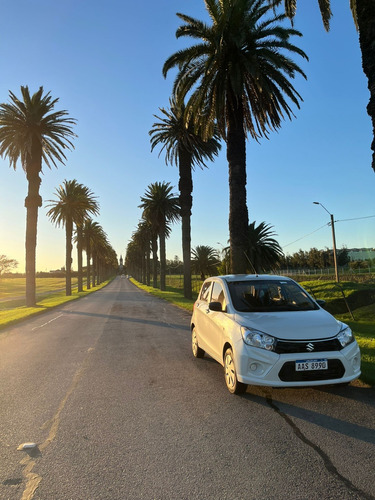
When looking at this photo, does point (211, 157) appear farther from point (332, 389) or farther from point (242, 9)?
point (332, 389)

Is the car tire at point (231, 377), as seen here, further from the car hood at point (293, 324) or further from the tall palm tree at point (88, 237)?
the tall palm tree at point (88, 237)

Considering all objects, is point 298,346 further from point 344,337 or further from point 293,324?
point 344,337

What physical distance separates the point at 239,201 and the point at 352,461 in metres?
12.5

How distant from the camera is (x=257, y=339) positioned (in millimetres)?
5172

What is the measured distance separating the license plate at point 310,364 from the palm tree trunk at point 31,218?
85.6 feet

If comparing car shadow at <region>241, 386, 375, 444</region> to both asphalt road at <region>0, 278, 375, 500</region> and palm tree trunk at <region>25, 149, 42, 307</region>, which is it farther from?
palm tree trunk at <region>25, 149, 42, 307</region>

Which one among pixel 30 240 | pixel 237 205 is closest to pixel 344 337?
pixel 237 205

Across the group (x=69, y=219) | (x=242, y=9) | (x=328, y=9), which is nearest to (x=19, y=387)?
(x=328, y=9)

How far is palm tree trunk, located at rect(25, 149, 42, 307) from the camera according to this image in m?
27.9

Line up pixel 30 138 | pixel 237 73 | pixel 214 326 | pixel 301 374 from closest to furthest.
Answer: pixel 301 374 → pixel 214 326 → pixel 237 73 → pixel 30 138

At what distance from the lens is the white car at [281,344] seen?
4922mm

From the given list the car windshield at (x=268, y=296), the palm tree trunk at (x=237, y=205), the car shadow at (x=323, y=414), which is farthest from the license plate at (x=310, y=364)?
the palm tree trunk at (x=237, y=205)

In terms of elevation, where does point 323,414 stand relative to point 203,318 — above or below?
below

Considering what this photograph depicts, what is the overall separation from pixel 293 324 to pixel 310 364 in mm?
592
